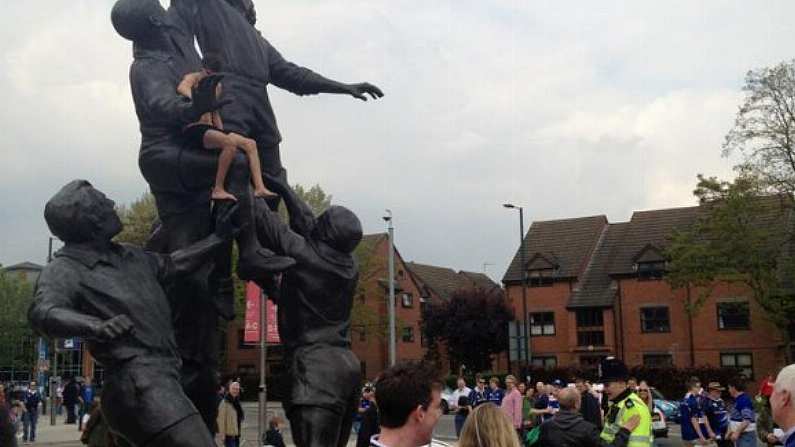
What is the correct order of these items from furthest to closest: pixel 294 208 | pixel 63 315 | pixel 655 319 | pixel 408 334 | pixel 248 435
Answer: pixel 408 334, pixel 655 319, pixel 248 435, pixel 294 208, pixel 63 315

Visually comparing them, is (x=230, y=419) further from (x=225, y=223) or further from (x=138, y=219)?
(x=138, y=219)

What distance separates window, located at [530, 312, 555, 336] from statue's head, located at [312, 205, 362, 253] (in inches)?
1785

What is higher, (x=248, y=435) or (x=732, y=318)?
(x=732, y=318)

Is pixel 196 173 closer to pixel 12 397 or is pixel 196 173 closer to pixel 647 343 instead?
pixel 12 397

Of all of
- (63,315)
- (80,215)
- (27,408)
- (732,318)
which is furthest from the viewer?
(732,318)

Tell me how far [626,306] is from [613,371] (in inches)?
1636

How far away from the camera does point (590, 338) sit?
161 feet

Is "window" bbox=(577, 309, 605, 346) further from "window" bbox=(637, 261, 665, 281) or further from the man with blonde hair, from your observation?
the man with blonde hair

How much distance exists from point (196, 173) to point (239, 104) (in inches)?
28.0

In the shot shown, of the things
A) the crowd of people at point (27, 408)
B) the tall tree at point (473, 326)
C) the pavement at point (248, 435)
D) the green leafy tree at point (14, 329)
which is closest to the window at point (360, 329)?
the tall tree at point (473, 326)

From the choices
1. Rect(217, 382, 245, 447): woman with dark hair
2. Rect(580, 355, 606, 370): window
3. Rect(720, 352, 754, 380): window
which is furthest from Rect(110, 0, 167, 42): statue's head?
Rect(580, 355, 606, 370): window

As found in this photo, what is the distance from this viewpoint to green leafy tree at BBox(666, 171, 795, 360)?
1457 inches

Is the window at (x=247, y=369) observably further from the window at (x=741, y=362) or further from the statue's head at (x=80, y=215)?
the statue's head at (x=80, y=215)

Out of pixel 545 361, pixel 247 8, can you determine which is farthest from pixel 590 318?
pixel 247 8
